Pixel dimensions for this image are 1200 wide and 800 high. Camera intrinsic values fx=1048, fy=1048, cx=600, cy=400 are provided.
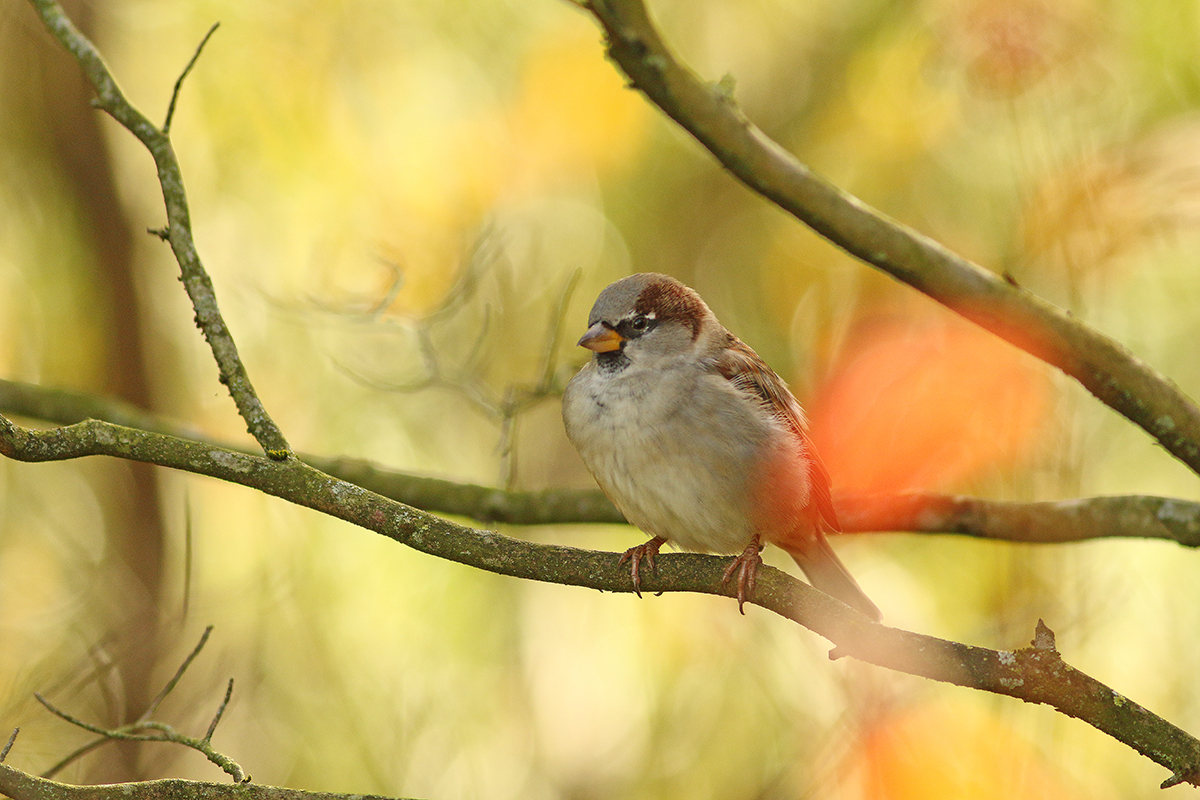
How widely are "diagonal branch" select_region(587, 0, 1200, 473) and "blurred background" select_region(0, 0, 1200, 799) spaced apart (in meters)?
2.13

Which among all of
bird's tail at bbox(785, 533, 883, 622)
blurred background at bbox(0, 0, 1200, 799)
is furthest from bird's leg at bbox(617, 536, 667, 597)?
blurred background at bbox(0, 0, 1200, 799)

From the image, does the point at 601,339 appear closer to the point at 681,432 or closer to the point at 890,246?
the point at 681,432

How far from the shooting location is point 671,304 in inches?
177

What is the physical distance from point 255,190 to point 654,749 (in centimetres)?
A: 491

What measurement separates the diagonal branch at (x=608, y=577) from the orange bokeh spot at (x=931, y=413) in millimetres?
3018

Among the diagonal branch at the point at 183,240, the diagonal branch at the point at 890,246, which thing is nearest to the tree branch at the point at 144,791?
the diagonal branch at the point at 183,240

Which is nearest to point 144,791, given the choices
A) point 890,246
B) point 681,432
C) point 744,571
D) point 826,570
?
point 744,571

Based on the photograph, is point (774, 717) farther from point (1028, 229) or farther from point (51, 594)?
point (51, 594)

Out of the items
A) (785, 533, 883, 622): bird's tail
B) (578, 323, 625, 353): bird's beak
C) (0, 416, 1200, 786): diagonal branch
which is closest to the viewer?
(0, 416, 1200, 786): diagonal branch

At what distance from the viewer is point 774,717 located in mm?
6770

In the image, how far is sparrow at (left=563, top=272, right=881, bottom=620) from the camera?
4.09 metres

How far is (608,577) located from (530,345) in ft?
15.5

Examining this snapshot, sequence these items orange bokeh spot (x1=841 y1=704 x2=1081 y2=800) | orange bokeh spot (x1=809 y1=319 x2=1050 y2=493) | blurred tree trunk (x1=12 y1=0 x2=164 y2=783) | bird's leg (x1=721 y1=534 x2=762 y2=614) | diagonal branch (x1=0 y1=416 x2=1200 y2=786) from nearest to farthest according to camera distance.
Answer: diagonal branch (x1=0 y1=416 x2=1200 y2=786) < bird's leg (x1=721 y1=534 x2=762 y2=614) < orange bokeh spot (x1=841 y1=704 x2=1081 y2=800) < orange bokeh spot (x1=809 y1=319 x2=1050 y2=493) < blurred tree trunk (x1=12 y1=0 x2=164 y2=783)

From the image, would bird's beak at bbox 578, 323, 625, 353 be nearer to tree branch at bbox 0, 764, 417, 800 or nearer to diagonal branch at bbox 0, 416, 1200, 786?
diagonal branch at bbox 0, 416, 1200, 786
